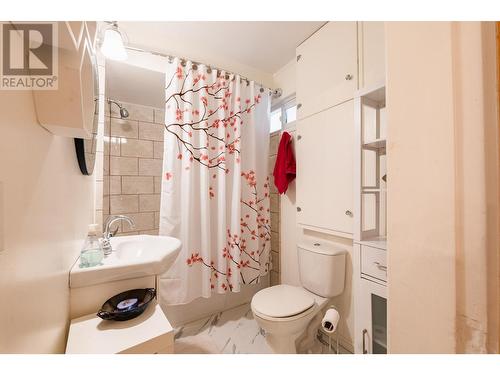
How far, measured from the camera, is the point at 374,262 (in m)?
1.10

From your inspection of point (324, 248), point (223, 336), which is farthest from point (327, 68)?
point (223, 336)

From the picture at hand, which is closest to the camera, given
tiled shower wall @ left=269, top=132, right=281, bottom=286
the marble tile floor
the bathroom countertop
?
the bathroom countertop

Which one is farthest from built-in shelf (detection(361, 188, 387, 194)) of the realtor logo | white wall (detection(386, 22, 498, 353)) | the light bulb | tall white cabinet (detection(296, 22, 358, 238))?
the light bulb

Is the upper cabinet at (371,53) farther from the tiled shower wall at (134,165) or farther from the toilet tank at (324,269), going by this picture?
the tiled shower wall at (134,165)

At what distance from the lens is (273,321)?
1171mm

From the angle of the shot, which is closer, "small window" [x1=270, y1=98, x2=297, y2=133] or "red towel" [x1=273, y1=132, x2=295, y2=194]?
"red towel" [x1=273, y1=132, x2=295, y2=194]

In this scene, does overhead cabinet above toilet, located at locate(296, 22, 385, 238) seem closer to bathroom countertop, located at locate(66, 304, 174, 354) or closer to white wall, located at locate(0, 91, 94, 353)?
bathroom countertop, located at locate(66, 304, 174, 354)

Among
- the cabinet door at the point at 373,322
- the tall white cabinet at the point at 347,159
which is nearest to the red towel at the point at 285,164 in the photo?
the tall white cabinet at the point at 347,159

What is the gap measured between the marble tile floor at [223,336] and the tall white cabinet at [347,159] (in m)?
0.58

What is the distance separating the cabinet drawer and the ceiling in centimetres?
160

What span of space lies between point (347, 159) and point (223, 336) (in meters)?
1.59

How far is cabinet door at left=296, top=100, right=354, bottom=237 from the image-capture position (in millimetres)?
1331

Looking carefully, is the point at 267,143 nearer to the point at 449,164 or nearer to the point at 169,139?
the point at 169,139

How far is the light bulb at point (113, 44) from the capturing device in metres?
1.16
